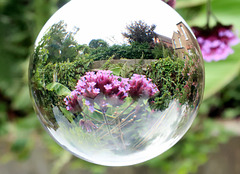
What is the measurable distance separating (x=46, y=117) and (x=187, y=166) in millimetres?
1039

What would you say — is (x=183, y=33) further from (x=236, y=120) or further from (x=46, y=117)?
(x=236, y=120)

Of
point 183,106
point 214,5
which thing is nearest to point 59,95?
point 183,106

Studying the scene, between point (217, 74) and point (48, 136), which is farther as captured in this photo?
point (48, 136)

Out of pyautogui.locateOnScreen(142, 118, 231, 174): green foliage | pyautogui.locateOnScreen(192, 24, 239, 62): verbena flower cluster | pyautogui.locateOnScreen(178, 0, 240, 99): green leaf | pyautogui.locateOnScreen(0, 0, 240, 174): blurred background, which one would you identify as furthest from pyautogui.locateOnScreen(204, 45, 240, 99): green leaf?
pyautogui.locateOnScreen(192, 24, 239, 62): verbena flower cluster

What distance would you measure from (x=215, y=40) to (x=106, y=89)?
244mm

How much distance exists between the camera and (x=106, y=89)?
0.32 metres

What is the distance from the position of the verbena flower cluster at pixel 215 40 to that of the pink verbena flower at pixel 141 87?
0.64ft

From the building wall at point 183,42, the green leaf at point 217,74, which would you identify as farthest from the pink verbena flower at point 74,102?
the green leaf at point 217,74

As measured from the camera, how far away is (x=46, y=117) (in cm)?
36

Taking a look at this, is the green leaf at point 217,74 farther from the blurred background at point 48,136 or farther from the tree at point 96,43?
the tree at point 96,43

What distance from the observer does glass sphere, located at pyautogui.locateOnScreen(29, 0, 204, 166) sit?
310 millimetres

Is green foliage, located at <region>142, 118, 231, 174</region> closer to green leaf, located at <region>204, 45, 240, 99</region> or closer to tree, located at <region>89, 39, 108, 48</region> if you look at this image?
green leaf, located at <region>204, 45, 240, 99</region>

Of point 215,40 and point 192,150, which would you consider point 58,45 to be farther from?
point 192,150

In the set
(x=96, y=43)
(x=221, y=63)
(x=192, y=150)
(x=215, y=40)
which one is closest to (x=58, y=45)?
(x=96, y=43)
